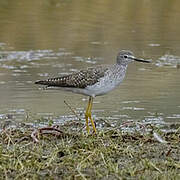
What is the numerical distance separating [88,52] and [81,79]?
17.6ft

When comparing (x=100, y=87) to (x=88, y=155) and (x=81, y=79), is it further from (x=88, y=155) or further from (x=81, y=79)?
(x=88, y=155)

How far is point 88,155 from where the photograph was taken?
5.57 meters

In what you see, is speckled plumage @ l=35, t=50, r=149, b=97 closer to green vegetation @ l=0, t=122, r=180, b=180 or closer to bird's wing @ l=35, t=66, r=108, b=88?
bird's wing @ l=35, t=66, r=108, b=88

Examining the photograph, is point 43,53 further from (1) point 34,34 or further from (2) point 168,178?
(2) point 168,178

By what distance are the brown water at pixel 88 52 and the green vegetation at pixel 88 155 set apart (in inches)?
48.6

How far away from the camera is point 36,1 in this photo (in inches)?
767

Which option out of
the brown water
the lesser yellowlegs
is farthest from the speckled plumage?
the brown water

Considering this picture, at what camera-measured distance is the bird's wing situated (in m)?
7.13

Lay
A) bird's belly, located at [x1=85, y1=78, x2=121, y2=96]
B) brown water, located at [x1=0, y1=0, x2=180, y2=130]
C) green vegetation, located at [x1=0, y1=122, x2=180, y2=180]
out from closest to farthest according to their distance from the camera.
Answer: green vegetation, located at [x1=0, y1=122, x2=180, y2=180] → bird's belly, located at [x1=85, y1=78, x2=121, y2=96] → brown water, located at [x1=0, y1=0, x2=180, y2=130]

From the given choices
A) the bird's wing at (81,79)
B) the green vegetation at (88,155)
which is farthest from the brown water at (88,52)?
the green vegetation at (88,155)

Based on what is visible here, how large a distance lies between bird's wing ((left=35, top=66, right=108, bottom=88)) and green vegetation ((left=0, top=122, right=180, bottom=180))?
0.66 meters

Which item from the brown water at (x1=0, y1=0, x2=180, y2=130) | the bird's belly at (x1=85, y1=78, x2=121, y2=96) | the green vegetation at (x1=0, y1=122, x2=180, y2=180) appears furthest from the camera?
the brown water at (x1=0, y1=0, x2=180, y2=130)

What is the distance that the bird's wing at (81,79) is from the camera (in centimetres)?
713

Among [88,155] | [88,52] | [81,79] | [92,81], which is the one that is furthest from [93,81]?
[88,52]
